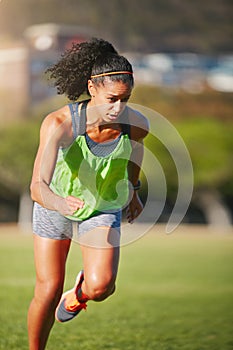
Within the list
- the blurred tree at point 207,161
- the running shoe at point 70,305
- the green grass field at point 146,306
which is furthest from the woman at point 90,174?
the blurred tree at point 207,161

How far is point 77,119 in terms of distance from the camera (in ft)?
12.0

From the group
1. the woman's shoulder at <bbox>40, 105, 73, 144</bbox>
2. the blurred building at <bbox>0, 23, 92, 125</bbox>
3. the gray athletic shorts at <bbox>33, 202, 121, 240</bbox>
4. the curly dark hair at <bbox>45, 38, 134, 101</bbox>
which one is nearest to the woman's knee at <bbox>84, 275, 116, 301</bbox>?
the gray athletic shorts at <bbox>33, 202, 121, 240</bbox>

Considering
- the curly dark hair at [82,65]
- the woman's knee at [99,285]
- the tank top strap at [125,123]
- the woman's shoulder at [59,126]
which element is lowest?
the woman's knee at [99,285]

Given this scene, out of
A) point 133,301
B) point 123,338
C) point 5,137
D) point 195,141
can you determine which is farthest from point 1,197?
point 123,338

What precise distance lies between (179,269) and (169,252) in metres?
2.94

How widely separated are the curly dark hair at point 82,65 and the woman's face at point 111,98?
0.17 feet

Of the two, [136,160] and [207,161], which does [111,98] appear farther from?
[207,161]

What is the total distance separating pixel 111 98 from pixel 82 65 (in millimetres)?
309

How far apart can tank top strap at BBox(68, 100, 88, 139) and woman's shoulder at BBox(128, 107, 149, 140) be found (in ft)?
0.87

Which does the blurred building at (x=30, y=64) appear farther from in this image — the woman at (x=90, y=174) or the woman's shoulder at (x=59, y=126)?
the woman's shoulder at (x=59, y=126)

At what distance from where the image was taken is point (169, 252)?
1397cm

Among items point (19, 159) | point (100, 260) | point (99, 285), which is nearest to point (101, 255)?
point (100, 260)

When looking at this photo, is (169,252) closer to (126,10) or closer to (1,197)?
(1,197)

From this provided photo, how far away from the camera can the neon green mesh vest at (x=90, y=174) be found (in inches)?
148
